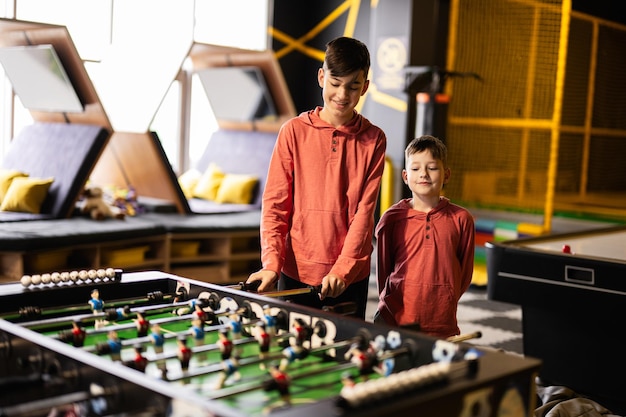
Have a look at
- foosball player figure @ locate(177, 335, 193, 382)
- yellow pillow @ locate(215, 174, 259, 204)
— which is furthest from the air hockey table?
yellow pillow @ locate(215, 174, 259, 204)

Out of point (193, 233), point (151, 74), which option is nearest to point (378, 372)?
point (193, 233)

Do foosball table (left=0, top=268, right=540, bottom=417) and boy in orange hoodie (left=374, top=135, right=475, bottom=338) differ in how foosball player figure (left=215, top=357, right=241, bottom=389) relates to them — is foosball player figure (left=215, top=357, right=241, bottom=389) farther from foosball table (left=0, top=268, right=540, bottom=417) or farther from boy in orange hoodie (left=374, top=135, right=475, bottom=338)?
boy in orange hoodie (left=374, top=135, right=475, bottom=338)

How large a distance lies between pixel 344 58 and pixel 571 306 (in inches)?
63.6

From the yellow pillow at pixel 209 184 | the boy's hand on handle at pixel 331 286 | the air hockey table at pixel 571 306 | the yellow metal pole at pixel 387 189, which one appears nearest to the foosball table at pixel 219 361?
the boy's hand on handle at pixel 331 286

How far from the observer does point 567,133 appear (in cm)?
918

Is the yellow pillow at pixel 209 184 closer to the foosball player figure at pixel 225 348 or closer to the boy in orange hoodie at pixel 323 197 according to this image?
the boy in orange hoodie at pixel 323 197

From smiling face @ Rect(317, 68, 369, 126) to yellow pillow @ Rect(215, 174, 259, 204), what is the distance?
3.58 meters

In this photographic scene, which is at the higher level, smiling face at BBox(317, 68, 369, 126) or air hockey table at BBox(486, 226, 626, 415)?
smiling face at BBox(317, 68, 369, 126)

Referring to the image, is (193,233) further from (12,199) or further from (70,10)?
(70,10)

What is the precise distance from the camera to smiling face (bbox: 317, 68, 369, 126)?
7.24ft

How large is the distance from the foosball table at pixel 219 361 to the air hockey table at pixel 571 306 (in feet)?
5.18

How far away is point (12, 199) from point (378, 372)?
3711 mm

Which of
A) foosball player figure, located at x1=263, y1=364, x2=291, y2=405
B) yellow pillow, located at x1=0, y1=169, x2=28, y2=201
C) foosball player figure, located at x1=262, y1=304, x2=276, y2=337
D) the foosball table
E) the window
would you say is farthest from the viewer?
Answer: the window

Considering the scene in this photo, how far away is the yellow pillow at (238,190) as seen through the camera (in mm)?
5863
